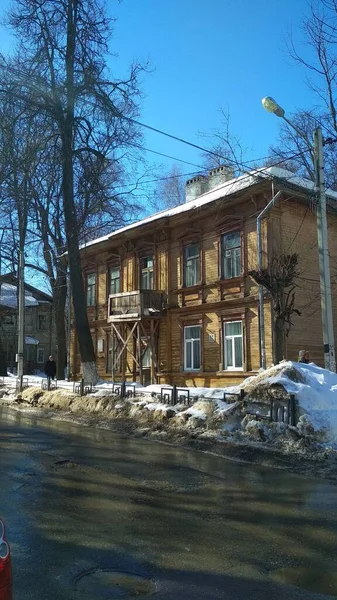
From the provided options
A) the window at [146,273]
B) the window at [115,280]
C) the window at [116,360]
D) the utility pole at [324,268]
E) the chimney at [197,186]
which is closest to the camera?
the utility pole at [324,268]

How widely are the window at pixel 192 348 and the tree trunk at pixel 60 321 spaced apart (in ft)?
37.7

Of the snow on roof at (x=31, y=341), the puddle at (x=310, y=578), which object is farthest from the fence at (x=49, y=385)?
the snow on roof at (x=31, y=341)

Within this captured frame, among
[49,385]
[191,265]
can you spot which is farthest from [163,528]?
[191,265]

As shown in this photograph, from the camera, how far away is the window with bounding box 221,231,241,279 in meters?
20.7

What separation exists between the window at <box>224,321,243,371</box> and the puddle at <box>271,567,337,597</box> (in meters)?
15.5

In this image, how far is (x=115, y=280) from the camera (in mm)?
27688

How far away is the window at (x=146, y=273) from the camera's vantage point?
82.6 ft

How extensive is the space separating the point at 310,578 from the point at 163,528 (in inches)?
71.0

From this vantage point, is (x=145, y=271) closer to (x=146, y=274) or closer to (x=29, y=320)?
(x=146, y=274)

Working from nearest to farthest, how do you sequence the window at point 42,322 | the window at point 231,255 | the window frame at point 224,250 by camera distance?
the window frame at point 224,250
the window at point 231,255
the window at point 42,322

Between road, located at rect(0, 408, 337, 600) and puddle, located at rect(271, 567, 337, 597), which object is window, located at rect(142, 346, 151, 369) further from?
puddle, located at rect(271, 567, 337, 597)

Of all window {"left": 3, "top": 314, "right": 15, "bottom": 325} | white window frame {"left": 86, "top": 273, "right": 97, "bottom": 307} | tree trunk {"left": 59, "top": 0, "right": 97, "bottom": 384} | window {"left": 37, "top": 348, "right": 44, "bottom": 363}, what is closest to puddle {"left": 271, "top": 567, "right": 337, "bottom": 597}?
tree trunk {"left": 59, "top": 0, "right": 97, "bottom": 384}

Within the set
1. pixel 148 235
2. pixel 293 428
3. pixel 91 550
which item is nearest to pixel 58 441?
pixel 293 428

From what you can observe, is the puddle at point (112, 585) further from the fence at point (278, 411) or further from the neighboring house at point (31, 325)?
the neighboring house at point (31, 325)
